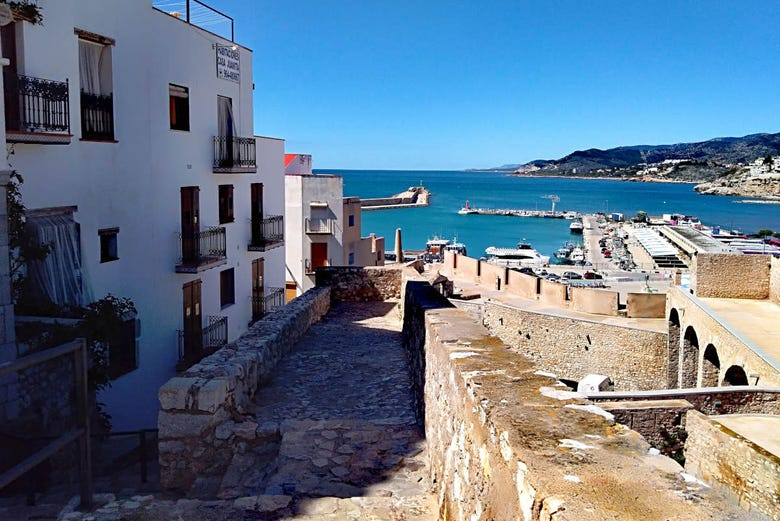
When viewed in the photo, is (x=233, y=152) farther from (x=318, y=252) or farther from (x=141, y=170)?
(x=318, y=252)

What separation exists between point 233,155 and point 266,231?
9.95 ft

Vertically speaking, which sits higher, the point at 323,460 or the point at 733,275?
the point at 323,460

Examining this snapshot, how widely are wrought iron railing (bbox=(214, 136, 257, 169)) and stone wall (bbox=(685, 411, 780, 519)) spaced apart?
12.1 meters

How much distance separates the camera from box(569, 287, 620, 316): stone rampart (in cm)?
3369

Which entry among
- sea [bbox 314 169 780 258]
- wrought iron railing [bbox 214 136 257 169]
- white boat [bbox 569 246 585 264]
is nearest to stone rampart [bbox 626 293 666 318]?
wrought iron railing [bbox 214 136 257 169]

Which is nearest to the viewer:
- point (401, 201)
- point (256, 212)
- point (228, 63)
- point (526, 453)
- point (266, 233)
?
point (526, 453)

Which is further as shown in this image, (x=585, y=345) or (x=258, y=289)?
(x=585, y=345)

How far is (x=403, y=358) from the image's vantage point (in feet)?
33.6

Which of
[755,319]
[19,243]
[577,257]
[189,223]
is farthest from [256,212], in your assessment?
[577,257]

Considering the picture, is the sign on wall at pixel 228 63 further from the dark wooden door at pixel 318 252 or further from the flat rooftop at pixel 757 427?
the dark wooden door at pixel 318 252

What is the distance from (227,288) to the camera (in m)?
17.3

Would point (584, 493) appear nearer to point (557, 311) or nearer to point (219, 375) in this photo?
point (219, 375)

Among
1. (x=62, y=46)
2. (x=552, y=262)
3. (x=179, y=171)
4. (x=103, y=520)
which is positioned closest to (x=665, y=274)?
(x=552, y=262)

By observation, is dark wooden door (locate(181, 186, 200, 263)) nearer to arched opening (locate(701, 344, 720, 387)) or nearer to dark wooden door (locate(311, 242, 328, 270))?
arched opening (locate(701, 344, 720, 387))
